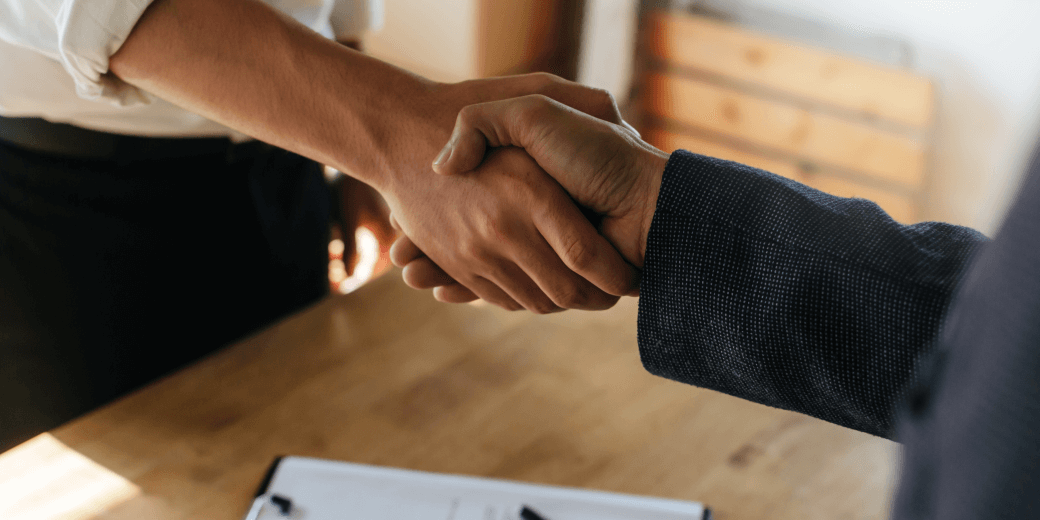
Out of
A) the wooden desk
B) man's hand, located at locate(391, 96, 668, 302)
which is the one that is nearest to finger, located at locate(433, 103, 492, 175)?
man's hand, located at locate(391, 96, 668, 302)

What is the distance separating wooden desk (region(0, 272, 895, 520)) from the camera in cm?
72

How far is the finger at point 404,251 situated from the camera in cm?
90

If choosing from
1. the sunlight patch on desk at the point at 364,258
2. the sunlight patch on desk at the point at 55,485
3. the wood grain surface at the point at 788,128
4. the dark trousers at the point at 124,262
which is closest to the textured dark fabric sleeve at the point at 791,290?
the sunlight patch on desk at the point at 55,485

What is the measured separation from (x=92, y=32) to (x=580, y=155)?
0.47m

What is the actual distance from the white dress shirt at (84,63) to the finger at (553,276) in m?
0.44

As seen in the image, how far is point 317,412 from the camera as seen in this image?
0.81m

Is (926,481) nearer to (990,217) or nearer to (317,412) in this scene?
(317,412)

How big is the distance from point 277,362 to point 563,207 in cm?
37

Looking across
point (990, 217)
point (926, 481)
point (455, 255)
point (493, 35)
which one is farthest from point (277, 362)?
point (990, 217)

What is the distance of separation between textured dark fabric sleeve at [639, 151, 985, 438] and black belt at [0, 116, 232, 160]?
0.67 meters

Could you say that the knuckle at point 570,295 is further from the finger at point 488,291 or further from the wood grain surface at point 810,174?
the wood grain surface at point 810,174

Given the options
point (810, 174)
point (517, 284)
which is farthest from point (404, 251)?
point (810, 174)

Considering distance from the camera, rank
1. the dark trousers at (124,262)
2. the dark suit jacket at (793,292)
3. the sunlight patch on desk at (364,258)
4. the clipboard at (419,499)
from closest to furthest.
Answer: the dark suit jacket at (793,292)
the clipboard at (419,499)
the dark trousers at (124,262)
the sunlight patch on desk at (364,258)

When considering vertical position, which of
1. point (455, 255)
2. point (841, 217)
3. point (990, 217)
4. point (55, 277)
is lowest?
point (990, 217)
